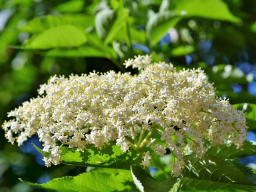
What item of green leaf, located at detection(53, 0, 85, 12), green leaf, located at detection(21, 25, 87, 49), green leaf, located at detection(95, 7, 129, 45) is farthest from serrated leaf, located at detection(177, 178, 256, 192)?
green leaf, located at detection(53, 0, 85, 12)

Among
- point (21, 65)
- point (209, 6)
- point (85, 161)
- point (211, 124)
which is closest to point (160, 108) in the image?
point (211, 124)

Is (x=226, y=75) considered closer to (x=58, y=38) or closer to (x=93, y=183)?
(x=58, y=38)

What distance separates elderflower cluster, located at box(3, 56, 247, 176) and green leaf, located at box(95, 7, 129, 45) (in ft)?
2.46

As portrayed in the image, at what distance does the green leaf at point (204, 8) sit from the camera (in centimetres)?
261

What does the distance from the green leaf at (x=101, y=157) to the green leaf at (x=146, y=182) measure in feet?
0.26

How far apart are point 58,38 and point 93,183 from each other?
51.4 inches

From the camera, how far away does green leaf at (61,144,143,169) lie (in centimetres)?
150

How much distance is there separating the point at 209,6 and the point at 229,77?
560 mm

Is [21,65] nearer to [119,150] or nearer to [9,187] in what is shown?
[9,187]

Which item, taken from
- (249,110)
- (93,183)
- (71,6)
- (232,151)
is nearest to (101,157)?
(93,183)

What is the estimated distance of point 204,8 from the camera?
8.76 feet

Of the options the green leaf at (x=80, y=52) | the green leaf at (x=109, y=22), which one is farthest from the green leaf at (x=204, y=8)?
the green leaf at (x=80, y=52)

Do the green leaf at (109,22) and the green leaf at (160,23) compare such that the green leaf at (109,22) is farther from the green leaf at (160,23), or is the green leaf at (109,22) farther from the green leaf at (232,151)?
the green leaf at (232,151)

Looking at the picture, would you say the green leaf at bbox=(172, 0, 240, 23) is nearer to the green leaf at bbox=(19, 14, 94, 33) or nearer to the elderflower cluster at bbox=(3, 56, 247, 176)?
the green leaf at bbox=(19, 14, 94, 33)
